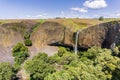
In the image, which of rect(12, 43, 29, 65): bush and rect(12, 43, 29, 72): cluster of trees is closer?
rect(12, 43, 29, 72): cluster of trees

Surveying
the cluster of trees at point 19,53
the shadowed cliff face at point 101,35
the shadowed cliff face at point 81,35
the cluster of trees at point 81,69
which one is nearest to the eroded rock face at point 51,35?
the shadowed cliff face at point 81,35

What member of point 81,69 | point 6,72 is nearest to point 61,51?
point 6,72

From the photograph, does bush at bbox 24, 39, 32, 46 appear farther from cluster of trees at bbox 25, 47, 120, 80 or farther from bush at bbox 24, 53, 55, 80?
bush at bbox 24, 53, 55, 80

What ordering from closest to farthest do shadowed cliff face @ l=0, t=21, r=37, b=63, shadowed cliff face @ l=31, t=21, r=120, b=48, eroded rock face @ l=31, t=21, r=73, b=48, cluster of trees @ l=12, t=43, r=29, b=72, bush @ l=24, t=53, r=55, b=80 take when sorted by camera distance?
bush @ l=24, t=53, r=55, b=80 → shadowed cliff face @ l=31, t=21, r=120, b=48 → cluster of trees @ l=12, t=43, r=29, b=72 → eroded rock face @ l=31, t=21, r=73, b=48 → shadowed cliff face @ l=0, t=21, r=37, b=63

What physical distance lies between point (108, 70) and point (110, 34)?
51.2 ft

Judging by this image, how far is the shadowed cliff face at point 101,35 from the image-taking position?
138ft

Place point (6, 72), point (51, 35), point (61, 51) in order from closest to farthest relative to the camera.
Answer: point (6, 72) < point (61, 51) < point (51, 35)

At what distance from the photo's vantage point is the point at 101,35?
45.4m

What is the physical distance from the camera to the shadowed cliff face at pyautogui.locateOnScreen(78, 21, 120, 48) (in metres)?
42.0

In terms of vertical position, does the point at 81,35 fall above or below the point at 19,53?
above

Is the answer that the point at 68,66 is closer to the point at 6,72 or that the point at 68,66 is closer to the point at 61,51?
the point at 6,72

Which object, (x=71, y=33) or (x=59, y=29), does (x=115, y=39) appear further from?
(x=59, y=29)

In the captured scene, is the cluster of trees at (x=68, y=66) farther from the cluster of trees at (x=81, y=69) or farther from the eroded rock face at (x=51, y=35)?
the eroded rock face at (x=51, y=35)

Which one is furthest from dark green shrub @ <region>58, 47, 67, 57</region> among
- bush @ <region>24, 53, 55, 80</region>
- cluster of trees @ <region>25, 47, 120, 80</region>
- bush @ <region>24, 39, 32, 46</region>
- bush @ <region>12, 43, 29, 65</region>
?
bush @ <region>24, 53, 55, 80</region>
